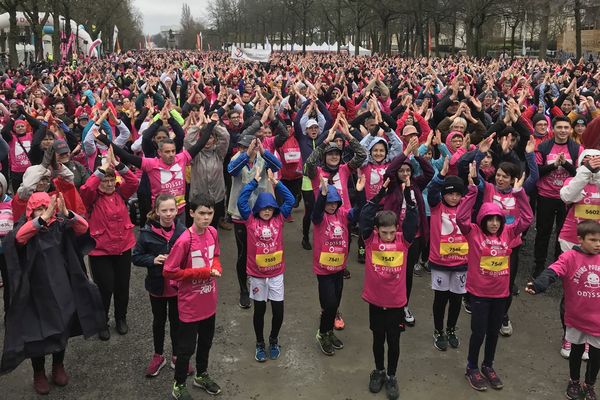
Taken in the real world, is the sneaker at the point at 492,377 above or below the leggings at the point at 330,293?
below

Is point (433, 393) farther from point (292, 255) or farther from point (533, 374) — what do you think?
point (292, 255)

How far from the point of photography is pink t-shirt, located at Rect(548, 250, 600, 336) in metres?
4.06

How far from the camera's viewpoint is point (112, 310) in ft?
19.2

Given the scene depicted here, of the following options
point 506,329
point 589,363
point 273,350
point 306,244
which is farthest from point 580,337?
point 306,244

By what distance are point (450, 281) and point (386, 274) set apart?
1.03m

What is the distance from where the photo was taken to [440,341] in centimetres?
504

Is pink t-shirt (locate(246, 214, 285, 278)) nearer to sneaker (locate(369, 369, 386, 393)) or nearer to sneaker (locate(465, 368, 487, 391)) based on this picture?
sneaker (locate(369, 369, 386, 393))

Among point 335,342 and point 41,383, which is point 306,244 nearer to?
point 335,342

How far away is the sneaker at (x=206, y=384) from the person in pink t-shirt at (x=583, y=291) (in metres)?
2.62

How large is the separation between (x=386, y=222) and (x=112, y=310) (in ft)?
11.2

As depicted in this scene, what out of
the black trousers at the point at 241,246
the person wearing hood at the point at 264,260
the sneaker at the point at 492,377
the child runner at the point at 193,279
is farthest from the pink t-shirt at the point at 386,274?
the black trousers at the point at 241,246

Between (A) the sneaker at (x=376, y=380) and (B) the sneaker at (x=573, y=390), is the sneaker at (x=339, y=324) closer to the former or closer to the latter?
(A) the sneaker at (x=376, y=380)

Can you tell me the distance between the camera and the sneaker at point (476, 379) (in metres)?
4.39

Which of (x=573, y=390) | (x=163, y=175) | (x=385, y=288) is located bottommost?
(x=573, y=390)
